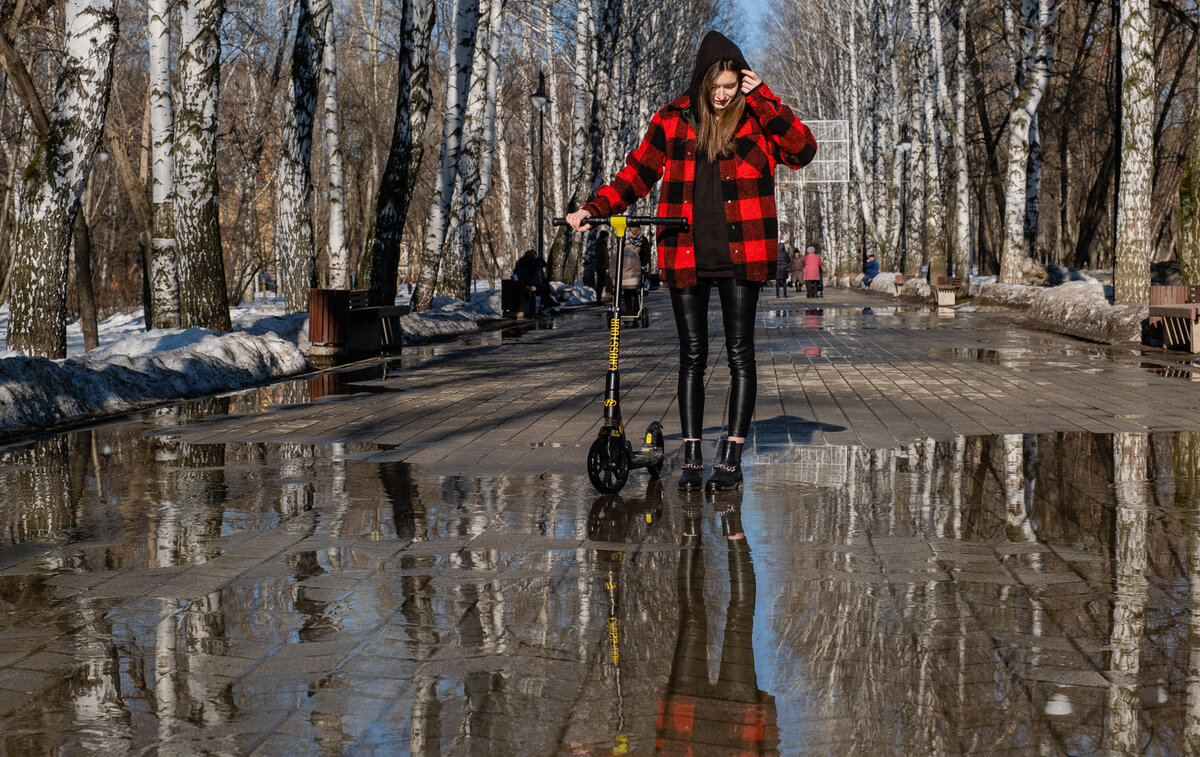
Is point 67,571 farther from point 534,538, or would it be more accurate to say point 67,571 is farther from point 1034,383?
point 1034,383

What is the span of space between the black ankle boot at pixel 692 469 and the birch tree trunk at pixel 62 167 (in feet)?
27.4

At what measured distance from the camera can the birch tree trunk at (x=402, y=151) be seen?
2294cm

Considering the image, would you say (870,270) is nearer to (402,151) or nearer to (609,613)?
(402,151)

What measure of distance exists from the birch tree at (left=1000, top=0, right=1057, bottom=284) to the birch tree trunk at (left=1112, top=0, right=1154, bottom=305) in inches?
355

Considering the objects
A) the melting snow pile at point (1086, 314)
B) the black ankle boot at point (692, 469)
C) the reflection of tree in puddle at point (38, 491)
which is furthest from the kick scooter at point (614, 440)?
the melting snow pile at point (1086, 314)

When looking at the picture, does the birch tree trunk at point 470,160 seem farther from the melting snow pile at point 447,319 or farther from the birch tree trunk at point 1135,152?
the birch tree trunk at point 1135,152

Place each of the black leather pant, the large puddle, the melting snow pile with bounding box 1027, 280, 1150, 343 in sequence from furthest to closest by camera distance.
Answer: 1. the melting snow pile with bounding box 1027, 280, 1150, 343
2. the black leather pant
3. the large puddle

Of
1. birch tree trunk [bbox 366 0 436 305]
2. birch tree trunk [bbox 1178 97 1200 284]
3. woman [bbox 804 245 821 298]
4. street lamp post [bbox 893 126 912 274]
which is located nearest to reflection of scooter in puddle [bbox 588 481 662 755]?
birch tree trunk [bbox 1178 97 1200 284]

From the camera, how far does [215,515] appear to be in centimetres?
651

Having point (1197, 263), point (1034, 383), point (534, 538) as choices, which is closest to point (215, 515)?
point (534, 538)

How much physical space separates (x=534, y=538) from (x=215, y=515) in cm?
165

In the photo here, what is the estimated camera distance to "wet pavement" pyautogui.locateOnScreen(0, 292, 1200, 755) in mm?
3484

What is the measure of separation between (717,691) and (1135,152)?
59.3 feet

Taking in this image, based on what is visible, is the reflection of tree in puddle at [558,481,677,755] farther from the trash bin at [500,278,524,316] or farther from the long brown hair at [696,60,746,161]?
the trash bin at [500,278,524,316]
